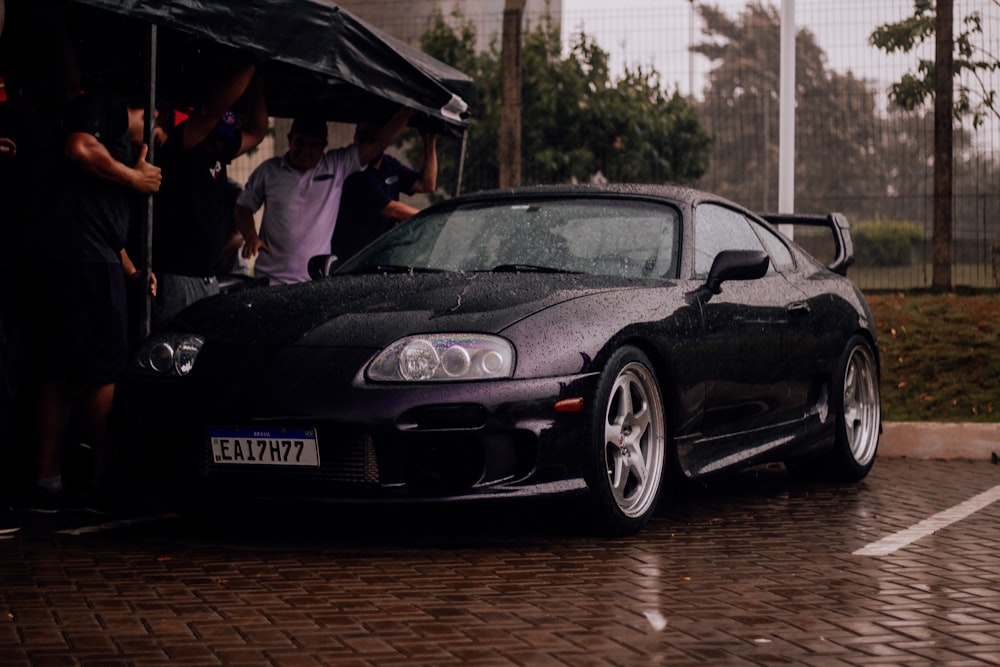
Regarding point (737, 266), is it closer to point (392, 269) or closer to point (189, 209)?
point (392, 269)

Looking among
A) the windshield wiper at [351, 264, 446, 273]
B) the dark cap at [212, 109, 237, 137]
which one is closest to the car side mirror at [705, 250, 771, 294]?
the windshield wiper at [351, 264, 446, 273]

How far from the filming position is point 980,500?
756 cm

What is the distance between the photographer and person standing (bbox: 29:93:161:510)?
268 inches

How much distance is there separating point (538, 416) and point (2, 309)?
2635 mm

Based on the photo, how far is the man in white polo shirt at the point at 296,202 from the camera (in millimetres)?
8641

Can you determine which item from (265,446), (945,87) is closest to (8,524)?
(265,446)

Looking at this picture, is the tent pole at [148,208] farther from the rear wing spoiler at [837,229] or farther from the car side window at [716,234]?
the rear wing spoiler at [837,229]

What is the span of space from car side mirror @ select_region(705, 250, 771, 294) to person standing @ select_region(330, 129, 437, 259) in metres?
3.01

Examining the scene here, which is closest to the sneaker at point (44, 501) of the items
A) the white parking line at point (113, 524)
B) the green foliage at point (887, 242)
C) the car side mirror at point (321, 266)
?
the white parking line at point (113, 524)

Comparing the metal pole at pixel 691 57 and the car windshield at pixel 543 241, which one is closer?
the car windshield at pixel 543 241

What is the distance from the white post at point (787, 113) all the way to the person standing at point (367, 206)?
14.8 feet

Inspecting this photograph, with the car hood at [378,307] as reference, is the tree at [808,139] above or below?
above

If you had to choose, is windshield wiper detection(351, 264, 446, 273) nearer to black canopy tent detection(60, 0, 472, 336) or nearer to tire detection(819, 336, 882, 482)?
black canopy tent detection(60, 0, 472, 336)

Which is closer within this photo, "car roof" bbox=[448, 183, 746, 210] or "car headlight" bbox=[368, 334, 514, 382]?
"car headlight" bbox=[368, 334, 514, 382]
